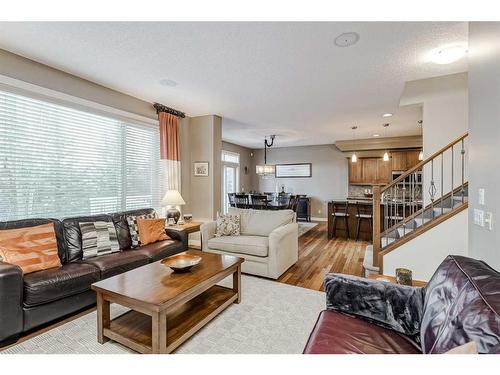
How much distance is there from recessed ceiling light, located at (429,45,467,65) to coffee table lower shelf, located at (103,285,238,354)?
11.2 ft

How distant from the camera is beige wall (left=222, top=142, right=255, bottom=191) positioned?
896 cm

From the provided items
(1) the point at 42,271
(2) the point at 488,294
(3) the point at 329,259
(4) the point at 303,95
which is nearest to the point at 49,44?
(1) the point at 42,271

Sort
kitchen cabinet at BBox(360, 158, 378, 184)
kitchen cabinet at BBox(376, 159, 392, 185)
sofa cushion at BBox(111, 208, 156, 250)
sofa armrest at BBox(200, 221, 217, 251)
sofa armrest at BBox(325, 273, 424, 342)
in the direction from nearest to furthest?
sofa armrest at BBox(325, 273, 424, 342), sofa cushion at BBox(111, 208, 156, 250), sofa armrest at BBox(200, 221, 217, 251), kitchen cabinet at BBox(376, 159, 392, 185), kitchen cabinet at BBox(360, 158, 378, 184)

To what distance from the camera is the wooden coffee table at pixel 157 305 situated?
1623 mm

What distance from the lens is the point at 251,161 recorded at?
32.4 feet

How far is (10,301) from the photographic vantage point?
1830mm

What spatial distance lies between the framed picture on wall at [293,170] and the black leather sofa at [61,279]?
22.0 ft

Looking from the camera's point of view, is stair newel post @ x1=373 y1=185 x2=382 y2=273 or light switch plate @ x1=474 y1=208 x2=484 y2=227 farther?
stair newel post @ x1=373 y1=185 x2=382 y2=273

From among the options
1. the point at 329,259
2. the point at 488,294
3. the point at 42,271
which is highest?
the point at 488,294

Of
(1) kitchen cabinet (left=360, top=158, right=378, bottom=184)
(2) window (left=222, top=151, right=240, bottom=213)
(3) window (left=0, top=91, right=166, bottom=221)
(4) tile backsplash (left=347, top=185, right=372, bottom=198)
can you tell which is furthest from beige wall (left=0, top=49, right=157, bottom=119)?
(4) tile backsplash (left=347, top=185, right=372, bottom=198)

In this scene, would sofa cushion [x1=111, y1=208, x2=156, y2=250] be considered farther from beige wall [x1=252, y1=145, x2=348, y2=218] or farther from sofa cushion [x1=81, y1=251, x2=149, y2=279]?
beige wall [x1=252, y1=145, x2=348, y2=218]

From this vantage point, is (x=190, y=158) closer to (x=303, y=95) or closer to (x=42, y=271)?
(x=303, y=95)

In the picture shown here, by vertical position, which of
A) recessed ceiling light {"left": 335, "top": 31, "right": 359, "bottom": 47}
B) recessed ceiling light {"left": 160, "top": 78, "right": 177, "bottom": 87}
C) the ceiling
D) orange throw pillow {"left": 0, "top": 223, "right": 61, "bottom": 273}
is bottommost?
orange throw pillow {"left": 0, "top": 223, "right": 61, "bottom": 273}
